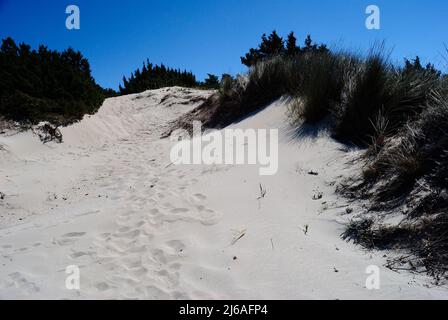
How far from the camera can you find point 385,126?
4.13 meters

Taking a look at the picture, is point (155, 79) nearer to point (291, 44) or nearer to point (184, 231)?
point (291, 44)

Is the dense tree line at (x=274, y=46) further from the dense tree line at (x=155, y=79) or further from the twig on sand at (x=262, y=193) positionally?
the twig on sand at (x=262, y=193)

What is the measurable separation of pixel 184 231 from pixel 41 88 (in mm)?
7480

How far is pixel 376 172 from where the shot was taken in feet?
11.8

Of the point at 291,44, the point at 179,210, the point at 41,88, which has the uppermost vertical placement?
the point at 291,44

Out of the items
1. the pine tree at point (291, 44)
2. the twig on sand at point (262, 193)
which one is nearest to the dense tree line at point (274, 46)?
the pine tree at point (291, 44)

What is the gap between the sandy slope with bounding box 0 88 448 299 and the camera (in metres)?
2.44

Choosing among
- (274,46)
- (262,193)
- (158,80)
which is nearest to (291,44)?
(274,46)

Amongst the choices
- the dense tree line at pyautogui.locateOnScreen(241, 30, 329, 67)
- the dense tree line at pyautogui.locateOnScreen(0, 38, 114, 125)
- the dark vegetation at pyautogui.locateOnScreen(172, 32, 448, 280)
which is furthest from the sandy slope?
the dense tree line at pyautogui.locateOnScreen(241, 30, 329, 67)

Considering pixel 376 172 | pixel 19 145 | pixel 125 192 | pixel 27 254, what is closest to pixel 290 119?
pixel 376 172

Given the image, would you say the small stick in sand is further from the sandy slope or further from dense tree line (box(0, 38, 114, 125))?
dense tree line (box(0, 38, 114, 125))

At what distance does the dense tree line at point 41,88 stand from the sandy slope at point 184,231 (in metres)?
1.50

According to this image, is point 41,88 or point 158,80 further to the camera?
point 158,80
